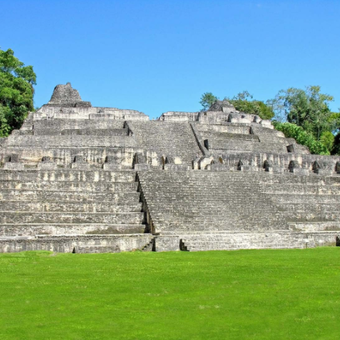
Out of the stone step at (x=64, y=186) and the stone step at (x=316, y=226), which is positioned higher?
the stone step at (x=64, y=186)

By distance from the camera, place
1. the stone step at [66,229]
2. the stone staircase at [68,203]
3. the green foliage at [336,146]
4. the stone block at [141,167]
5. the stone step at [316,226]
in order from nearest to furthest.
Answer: the stone step at [66,229]
the stone staircase at [68,203]
the stone step at [316,226]
the stone block at [141,167]
the green foliage at [336,146]

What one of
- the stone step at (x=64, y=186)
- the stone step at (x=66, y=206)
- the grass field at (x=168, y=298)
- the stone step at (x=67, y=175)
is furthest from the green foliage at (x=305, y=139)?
the grass field at (x=168, y=298)

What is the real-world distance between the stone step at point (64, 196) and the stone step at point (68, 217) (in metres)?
0.79

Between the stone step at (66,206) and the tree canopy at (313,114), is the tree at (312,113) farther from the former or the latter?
the stone step at (66,206)

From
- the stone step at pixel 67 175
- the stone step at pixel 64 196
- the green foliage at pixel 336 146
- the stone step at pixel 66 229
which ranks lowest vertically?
the stone step at pixel 66 229

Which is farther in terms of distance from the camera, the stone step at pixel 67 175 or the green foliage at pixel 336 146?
the green foliage at pixel 336 146

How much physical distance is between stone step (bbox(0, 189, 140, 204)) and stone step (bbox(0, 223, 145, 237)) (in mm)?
1430

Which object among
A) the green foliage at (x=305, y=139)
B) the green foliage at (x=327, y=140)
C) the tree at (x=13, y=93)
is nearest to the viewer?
the tree at (x=13, y=93)

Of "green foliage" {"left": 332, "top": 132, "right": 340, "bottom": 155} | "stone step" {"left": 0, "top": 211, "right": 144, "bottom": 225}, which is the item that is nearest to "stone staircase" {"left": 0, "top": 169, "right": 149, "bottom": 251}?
"stone step" {"left": 0, "top": 211, "right": 144, "bottom": 225}

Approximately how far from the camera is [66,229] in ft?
54.3

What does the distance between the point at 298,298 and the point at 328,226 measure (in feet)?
39.5

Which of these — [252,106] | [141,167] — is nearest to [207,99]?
[252,106]

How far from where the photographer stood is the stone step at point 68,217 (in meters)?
16.8

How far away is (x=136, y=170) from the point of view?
20.2m
